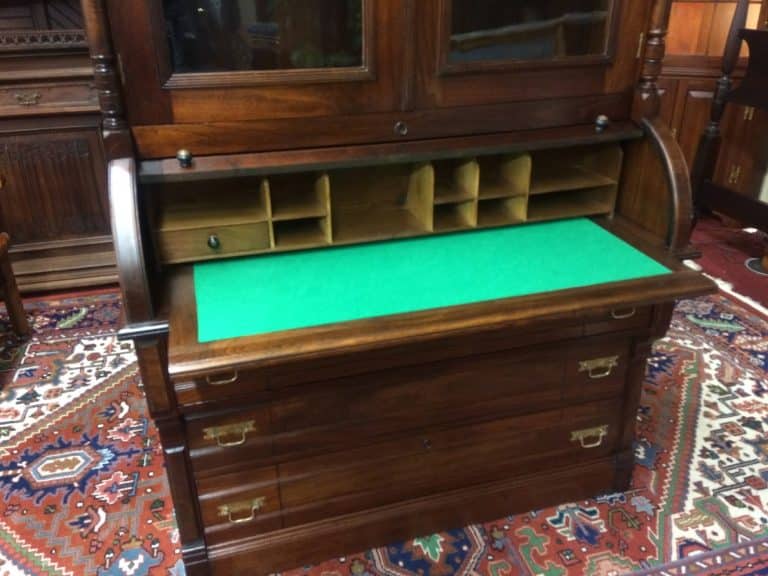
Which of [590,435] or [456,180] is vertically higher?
[456,180]

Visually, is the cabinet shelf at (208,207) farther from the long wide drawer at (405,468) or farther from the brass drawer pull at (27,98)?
the brass drawer pull at (27,98)

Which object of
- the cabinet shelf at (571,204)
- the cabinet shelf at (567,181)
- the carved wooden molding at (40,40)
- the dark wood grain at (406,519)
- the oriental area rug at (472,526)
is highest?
the carved wooden molding at (40,40)

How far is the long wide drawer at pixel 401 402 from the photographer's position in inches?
54.1

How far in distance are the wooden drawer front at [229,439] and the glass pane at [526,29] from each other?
92 cm

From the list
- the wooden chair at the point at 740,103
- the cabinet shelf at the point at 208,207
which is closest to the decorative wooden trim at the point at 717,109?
the wooden chair at the point at 740,103

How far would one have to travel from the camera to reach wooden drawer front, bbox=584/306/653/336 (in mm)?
1497

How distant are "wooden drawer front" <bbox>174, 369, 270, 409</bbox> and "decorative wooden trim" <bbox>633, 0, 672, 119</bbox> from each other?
1.12m

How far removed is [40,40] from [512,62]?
2.13m

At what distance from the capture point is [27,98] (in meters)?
2.67

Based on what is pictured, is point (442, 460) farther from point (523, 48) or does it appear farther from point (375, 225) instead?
point (523, 48)

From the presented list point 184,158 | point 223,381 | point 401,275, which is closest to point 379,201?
point 401,275

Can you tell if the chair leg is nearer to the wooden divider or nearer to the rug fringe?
the wooden divider

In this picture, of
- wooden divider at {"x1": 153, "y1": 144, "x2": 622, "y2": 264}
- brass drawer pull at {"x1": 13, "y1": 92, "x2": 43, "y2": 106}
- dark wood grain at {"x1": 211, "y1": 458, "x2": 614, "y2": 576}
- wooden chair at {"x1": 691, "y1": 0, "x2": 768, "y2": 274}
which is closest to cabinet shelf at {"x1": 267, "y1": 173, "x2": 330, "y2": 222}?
wooden divider at {"x1": 153, "y1": 144, "x2": 622, "y2": 264}

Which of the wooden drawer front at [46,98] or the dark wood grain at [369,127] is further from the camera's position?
the wooden drawer front at [46,98]
